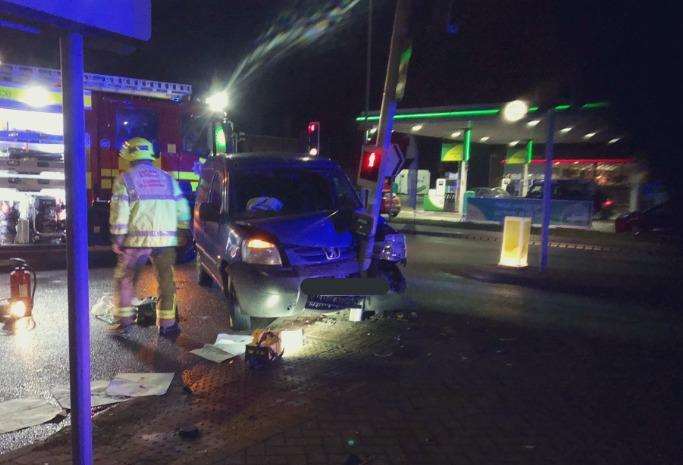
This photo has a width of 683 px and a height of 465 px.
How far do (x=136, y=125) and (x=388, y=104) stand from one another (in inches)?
252

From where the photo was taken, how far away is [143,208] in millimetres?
6008

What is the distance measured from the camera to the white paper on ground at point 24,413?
13.4ft

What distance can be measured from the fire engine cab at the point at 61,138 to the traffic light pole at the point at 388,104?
5.49 meters

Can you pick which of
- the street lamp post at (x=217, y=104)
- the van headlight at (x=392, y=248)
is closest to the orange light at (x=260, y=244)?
the van headlight at (x=392, y=248)

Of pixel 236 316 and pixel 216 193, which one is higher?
pixel 216 193

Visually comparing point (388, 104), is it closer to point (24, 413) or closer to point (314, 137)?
point (314, 137)

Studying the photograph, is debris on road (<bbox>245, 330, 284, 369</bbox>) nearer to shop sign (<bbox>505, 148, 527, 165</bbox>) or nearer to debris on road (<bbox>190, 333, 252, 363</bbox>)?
debris on road (<bbox>190, 333, 252, 363</bbox>)

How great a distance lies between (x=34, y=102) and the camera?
400 inches

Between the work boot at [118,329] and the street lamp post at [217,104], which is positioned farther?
the street lamp post at [217,104]

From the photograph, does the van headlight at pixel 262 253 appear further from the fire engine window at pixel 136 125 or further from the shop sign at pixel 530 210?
the shop sign at pixel 530 210

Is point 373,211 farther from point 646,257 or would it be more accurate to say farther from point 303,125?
point 303,125

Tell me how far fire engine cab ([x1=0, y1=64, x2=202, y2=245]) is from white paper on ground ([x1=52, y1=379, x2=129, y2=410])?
630cm

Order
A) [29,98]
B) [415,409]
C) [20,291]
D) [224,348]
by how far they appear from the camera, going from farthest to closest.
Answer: [29,98] < [20,291] < [224,348] < [415,409]

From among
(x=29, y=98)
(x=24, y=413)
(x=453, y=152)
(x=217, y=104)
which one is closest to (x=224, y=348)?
(x=24, y=413)
